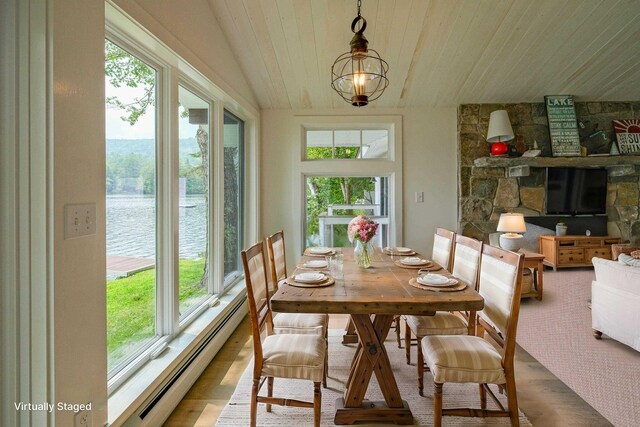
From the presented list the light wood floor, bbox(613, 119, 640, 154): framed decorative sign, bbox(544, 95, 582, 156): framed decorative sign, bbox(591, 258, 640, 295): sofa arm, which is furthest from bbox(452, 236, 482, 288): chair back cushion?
bbox(613, 119, 640, 154): framed decorative sign

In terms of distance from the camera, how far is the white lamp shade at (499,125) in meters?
4.07

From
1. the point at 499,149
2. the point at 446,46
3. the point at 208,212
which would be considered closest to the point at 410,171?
the point at 499,149

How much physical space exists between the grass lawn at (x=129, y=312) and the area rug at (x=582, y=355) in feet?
8.73

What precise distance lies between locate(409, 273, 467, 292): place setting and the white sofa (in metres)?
1.78

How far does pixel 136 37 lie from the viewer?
176 cm

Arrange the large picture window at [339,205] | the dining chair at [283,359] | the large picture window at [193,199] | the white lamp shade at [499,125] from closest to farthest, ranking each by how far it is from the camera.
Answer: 1. the dining chair at [283,359]
2. the large picture window at [193,199]
3. the white lamp shade at [499,125]
4. the large picture window at [339,205]

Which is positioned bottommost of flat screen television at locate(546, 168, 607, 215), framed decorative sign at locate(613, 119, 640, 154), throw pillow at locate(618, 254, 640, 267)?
throw pillow at locate(618, 254, 640, 267)

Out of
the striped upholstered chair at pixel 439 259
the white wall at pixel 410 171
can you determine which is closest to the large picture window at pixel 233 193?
the white wall at pixel 410 171

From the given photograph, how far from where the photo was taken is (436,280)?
1.81 meters

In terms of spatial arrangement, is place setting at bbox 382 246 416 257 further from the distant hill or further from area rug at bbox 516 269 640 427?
the distant hill

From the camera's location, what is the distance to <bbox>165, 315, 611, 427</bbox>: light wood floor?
183 centimetres

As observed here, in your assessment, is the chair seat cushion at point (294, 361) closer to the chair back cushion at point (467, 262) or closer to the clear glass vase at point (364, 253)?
the clear glass vase at point (364, 253)

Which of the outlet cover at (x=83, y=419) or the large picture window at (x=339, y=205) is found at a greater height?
the large picture window at (x=339, y=205)

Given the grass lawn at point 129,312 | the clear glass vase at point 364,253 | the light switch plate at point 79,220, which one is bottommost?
the grass lawn at point 129,312
